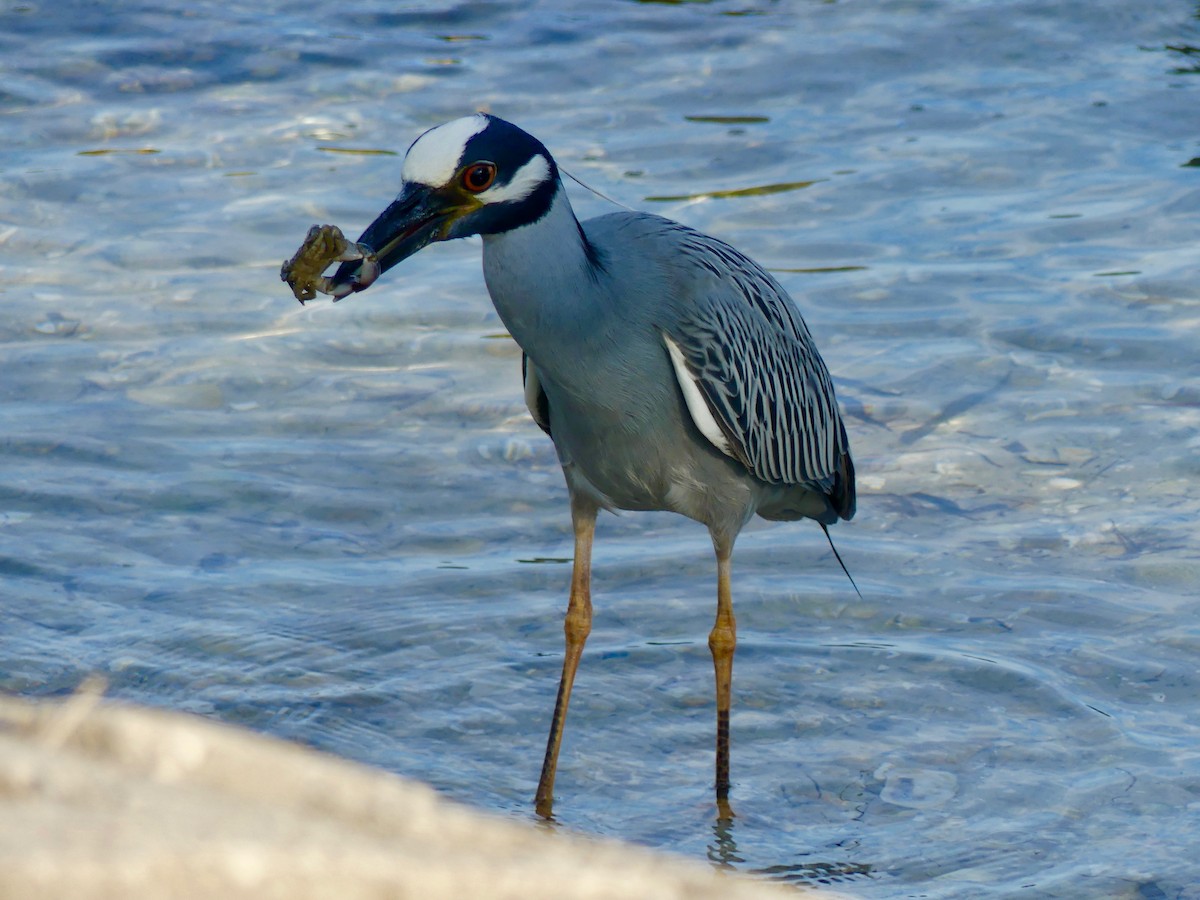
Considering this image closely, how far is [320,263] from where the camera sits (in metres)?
4.60

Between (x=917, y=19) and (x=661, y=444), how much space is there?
8.93 meters

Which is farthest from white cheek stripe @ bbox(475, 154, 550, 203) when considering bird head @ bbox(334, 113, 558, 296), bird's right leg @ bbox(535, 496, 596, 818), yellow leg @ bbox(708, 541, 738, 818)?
yellow leg @ bbox(708, 541, 738, 818)

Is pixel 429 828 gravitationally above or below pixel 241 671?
above

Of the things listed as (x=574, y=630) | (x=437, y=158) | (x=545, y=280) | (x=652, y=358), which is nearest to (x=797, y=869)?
(x=574, y=630)

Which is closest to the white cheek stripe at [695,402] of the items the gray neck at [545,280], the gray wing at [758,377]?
the gray wing at [758,377]

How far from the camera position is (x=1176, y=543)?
257 inches

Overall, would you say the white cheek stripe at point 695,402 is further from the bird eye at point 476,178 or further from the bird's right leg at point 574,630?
the bird eye at point 476,178

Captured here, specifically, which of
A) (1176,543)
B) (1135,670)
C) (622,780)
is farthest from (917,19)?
(622,780)

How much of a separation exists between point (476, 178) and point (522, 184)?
0.12 m

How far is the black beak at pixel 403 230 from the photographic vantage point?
433 cm

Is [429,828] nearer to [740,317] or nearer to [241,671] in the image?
[740,317]

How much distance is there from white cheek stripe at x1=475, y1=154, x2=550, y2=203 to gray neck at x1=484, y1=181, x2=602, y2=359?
0.28ft

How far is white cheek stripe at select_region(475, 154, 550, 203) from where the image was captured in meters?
4.42

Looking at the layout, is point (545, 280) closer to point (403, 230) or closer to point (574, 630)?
point (403, 230)
